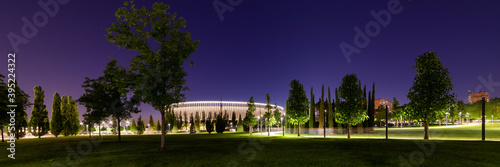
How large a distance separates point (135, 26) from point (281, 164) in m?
14.1

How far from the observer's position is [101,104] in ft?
100

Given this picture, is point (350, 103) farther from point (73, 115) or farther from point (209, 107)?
point (209, 107)

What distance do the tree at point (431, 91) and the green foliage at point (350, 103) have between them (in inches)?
323

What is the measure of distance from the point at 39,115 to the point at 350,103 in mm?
58211

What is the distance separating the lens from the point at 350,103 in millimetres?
35375

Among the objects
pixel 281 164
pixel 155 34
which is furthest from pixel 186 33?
pixel 281 164

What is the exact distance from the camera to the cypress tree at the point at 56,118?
51.0 meters

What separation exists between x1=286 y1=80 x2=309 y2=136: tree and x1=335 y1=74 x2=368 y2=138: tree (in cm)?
666

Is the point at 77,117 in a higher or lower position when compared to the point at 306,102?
lower

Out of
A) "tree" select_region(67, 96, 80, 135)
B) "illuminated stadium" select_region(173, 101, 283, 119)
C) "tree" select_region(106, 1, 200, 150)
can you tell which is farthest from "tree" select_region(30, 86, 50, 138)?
"illuminated stadium" select_region(173, 101, 283, 119)

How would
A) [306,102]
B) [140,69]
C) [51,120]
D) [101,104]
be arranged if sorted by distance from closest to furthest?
[140,69]
[101,104]
[306,102]
[51,120]

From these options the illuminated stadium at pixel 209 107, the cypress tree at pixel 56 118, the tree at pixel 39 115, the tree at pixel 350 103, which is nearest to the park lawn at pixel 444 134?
the tree at pixel 350 103

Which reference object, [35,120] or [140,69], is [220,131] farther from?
[140,69]

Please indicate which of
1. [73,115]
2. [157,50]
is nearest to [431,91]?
[157,50]
